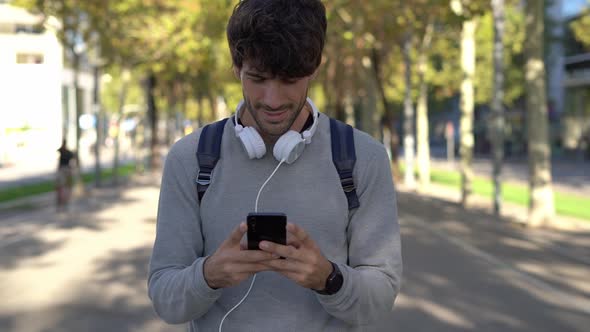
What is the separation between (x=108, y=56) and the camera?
1366 inches

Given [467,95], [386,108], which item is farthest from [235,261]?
[386,108]

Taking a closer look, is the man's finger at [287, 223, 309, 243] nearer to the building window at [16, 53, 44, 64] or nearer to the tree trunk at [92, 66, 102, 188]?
the tree trunk at [92, 66, 102, 188]

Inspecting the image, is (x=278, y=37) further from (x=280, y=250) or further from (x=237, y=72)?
(x=280, y=250)

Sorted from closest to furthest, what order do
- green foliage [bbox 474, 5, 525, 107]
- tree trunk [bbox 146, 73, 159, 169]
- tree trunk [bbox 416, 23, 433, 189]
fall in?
tree trunk [bbox 416, 23, 433, 189], tree trunk [bbox 146, 73, 159, 169], green foliage [bbox 474, 5, 525, 107]

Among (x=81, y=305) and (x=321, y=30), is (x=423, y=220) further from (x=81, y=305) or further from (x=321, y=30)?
(x=321, y=30)

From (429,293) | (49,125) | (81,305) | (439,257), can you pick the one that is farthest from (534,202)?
(49,125)

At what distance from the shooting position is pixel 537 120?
1892cm

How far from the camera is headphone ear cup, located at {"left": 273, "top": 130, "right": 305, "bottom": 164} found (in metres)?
2.33

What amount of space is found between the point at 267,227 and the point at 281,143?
313mm

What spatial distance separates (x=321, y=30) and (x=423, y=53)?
1151 inches

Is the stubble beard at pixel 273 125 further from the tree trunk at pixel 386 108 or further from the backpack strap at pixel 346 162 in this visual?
the tree trunk at pixel 386 108

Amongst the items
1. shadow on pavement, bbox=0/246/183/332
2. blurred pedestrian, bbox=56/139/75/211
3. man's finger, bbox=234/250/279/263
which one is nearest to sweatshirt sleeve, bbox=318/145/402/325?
man's finger, bbox=234/250/279/263

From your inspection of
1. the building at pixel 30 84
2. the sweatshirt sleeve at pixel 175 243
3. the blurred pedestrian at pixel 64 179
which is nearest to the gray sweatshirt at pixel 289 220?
the sweatshirt sleeve at pixel 175 243

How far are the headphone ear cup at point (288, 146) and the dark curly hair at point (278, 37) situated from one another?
0.16m
